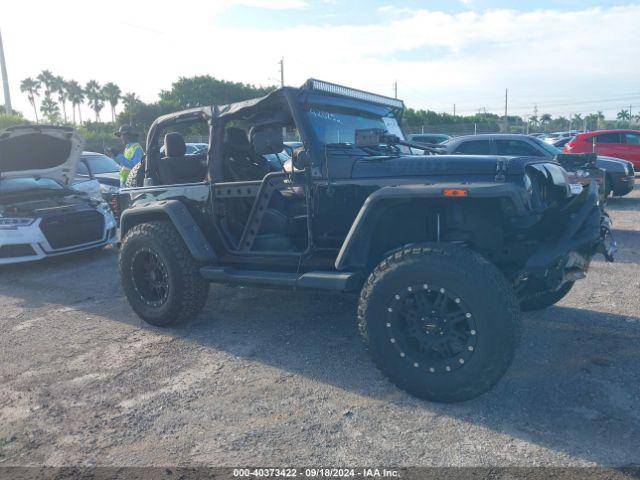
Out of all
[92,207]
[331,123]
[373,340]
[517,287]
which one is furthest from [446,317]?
[92,207]

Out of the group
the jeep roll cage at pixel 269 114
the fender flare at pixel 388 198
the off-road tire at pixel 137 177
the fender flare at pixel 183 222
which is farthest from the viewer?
the off-road tire at pixel 137 177

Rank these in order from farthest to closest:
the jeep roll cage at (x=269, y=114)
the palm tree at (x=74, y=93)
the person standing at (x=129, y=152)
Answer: the palm tree at (x=74, y=93) → the person standing at (x=129, y=152) → the jeep roll cage at (x=269, y=114)

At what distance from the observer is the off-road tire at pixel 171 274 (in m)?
4.57

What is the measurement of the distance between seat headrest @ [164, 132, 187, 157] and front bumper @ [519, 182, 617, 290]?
322 centimetres

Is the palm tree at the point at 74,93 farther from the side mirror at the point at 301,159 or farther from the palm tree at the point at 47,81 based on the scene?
the side mirror at the point at 301,159

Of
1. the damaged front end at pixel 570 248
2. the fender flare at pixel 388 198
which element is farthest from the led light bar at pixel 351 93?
the damaged front end at pixel 570 248

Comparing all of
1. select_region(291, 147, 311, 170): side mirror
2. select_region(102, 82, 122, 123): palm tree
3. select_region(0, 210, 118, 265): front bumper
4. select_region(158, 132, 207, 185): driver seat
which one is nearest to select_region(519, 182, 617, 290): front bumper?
select_region(291, 147, 311, 170): side mirror

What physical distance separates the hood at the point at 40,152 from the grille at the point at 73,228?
0.96 m

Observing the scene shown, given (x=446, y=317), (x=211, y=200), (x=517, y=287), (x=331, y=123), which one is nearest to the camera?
(x=446, y=317)

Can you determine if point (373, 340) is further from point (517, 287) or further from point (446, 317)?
point (517, 287)

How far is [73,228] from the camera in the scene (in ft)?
25.1

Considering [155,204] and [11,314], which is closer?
[155,204]

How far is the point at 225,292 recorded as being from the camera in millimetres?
5965

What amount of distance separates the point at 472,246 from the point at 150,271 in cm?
288
